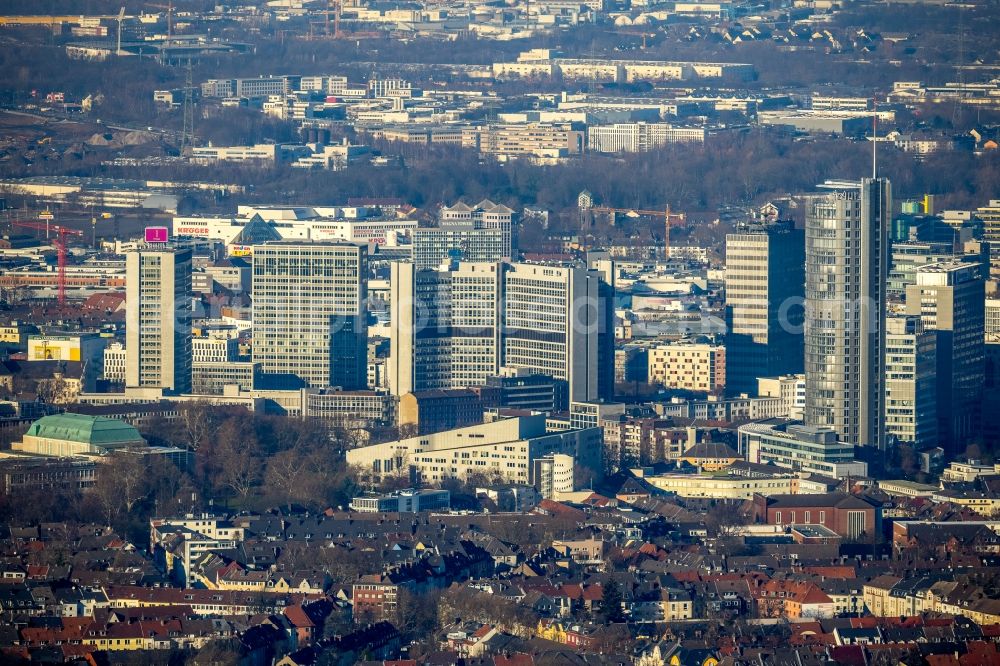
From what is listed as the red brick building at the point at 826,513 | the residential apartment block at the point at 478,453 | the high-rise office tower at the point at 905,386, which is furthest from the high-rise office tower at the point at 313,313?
the red brick building at the point at 826,513

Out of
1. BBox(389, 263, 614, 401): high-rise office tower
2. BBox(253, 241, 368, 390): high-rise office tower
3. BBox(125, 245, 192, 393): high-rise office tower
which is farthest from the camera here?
BBox(253, 241, 368, 390): high-rise office tower

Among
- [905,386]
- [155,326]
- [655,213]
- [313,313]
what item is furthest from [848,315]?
[655,213]

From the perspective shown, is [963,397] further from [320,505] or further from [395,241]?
[395,241]

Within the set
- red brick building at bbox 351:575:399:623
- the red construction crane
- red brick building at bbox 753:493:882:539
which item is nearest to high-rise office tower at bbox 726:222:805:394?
red brick building at bbox 753:493:882:539

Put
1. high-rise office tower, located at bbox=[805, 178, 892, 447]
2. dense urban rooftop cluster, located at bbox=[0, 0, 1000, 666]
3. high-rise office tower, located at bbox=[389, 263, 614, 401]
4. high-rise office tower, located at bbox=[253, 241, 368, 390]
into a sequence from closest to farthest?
dense urban rooftop cluster, located at bbox=[0, 0, 1000, 666] < high-rise office tower, located at bbox=[805, 178, 892, 447] < high-rise office tower, located at bbox=[389, 263, 614, 401] < high-rise office tower, located at bbox=[253, 241, 368, 390]

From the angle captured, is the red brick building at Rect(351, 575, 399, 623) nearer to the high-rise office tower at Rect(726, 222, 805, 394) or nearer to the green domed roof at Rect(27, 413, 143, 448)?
the green domed roof at Rect(27, 413, 143, 448)

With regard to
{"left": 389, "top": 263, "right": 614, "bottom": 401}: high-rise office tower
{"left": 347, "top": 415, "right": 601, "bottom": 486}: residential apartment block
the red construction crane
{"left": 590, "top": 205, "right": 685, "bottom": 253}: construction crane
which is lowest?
{"left": 347, "top": 415, "right": 601, "bottom": 486}: residential apartment block

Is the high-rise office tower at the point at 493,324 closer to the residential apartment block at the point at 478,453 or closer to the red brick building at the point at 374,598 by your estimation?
the residential apartment block at the point at 478,453

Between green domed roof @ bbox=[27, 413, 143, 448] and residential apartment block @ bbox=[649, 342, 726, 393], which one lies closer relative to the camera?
green domed roof @ bbox=[27, 413, 143, 448]
